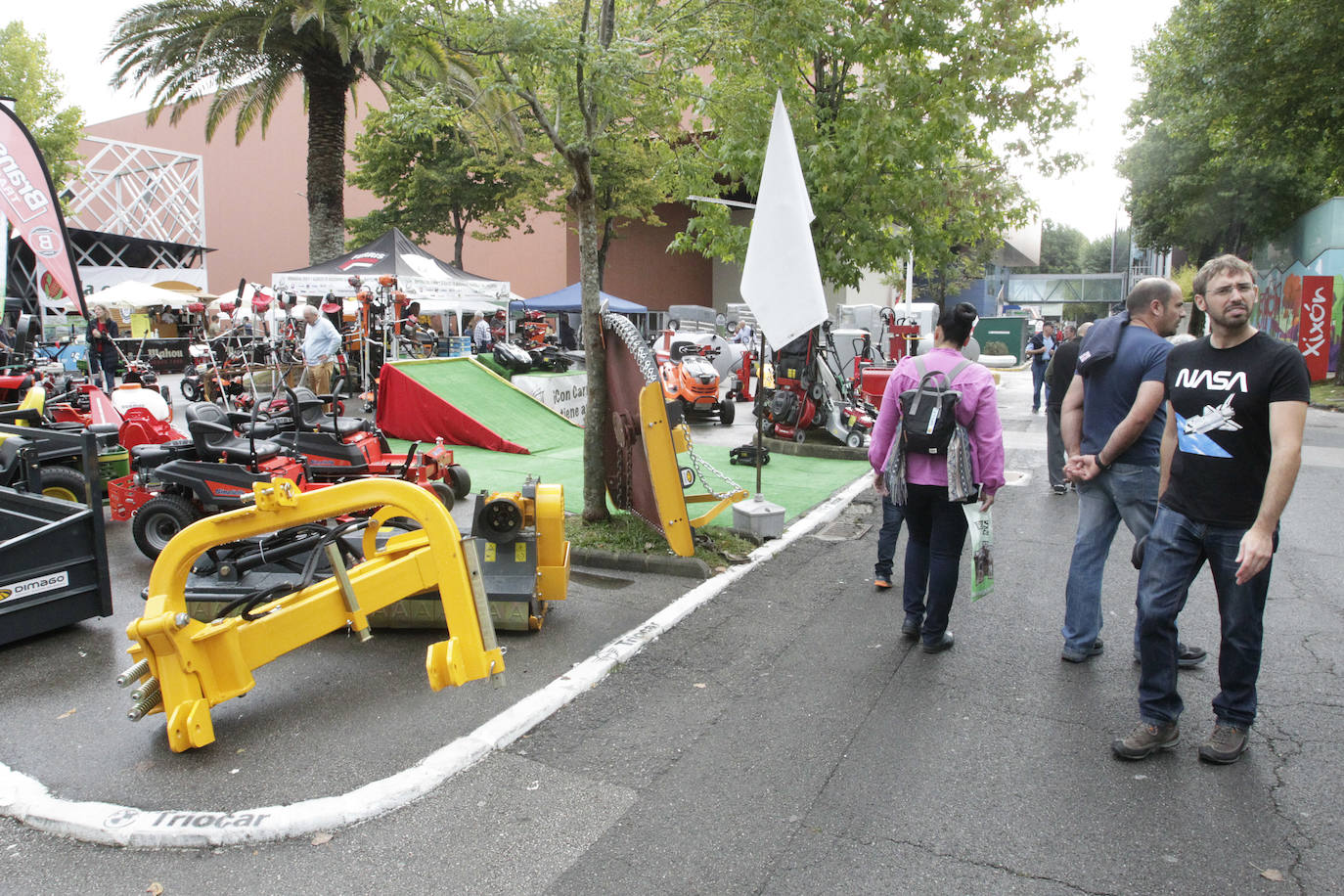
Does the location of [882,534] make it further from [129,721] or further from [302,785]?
[129,721]

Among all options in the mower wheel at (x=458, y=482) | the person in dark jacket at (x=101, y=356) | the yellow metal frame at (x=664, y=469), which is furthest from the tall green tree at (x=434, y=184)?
the yellow metal frame at (x=664, y=469)

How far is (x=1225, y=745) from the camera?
355 centimetres

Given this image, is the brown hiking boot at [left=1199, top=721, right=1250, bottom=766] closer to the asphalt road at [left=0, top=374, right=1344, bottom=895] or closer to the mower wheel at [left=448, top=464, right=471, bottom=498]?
the asphalt road at [left=0, top=374, right=1344, bottom=895]

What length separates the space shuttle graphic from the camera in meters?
3.33

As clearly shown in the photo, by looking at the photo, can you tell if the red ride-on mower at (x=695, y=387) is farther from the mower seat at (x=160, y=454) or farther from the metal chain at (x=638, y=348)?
the mower seat at (x=160, y=454)

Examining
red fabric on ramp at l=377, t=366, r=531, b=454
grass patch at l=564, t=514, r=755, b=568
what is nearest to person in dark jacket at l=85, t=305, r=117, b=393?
red fabric on ramp at l=377, t=366, r=531, b=454

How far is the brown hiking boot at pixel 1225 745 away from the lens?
3.53 meters

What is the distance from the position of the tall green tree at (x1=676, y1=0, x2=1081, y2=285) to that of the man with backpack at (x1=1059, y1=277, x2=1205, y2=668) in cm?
656

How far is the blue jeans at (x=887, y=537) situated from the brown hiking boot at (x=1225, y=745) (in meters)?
2.44

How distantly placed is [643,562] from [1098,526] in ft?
10.4

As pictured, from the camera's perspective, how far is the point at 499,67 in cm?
669

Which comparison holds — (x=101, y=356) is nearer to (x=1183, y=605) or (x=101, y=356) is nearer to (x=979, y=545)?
(x=979, y=545)

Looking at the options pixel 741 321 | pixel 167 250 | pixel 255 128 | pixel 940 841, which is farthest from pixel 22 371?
pixel 255 128

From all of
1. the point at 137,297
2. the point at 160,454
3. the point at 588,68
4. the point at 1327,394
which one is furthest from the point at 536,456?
the point at 137,297
